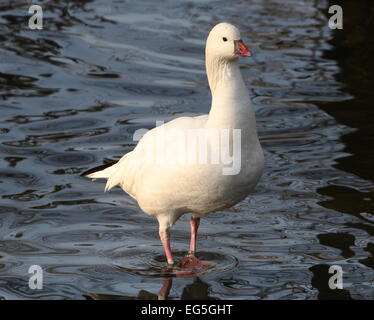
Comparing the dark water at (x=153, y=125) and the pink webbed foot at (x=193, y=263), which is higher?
the dark water at (x=153, y=125)

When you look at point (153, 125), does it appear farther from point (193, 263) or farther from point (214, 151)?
point (214, 151)

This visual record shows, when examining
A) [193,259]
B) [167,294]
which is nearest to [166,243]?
[193,259]

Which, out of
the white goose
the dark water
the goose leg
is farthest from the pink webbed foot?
the white goose

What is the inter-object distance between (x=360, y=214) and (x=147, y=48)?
24.4 feet

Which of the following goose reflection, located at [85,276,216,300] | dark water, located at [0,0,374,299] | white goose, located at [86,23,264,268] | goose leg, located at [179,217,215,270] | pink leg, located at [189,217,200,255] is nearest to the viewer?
white goose, located at [86,23,264,268]

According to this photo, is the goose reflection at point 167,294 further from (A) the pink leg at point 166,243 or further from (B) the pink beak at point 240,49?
(B) the pink beak at point 240,49

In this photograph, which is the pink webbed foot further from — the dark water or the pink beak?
the pink beak

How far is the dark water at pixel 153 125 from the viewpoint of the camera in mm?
8047

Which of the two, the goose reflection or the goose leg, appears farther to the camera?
the goose leg

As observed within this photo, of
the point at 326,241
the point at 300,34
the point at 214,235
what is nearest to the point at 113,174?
the point at 214,235

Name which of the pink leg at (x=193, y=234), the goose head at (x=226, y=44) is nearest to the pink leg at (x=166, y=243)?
the pink leg at (x=193, y=234)

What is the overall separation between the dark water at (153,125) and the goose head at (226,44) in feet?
6.42

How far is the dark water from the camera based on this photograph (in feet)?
26.4

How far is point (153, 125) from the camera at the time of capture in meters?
12.2
